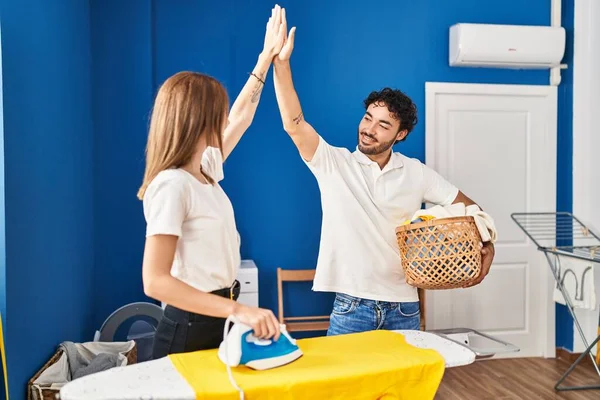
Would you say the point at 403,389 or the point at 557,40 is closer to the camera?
the point at 403,389

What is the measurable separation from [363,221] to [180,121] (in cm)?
113

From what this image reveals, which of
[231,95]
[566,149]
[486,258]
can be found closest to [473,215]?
[486,258]

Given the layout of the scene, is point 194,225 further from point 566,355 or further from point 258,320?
point 566,355

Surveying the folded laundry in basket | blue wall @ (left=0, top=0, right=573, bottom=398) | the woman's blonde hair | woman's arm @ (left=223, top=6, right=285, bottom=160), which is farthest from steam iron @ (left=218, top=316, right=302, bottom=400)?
blue wall @ (left=0, top=0, right=573, bottom=398)

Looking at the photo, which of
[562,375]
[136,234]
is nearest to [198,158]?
[136,234]

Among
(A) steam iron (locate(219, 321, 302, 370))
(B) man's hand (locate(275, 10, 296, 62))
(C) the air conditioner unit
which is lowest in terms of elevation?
(A) steam iron (locate(219, 321, 302, 370))

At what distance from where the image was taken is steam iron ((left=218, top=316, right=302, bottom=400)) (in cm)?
153

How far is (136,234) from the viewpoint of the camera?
398cm

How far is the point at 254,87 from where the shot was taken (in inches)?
89.0

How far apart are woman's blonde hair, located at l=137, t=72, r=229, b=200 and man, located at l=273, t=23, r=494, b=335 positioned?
701 millimetres

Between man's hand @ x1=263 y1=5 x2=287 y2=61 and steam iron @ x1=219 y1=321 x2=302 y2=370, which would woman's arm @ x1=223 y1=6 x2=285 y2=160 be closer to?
man's hand @ x1=263 y1=5 x2=287 y2=61

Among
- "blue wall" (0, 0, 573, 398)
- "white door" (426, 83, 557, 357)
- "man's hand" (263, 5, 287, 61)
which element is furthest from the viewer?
"white door" (426, 83, 557, 357)

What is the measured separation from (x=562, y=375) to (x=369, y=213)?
7.71ft

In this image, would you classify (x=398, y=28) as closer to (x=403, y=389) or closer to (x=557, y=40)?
(x=557, y=40)
